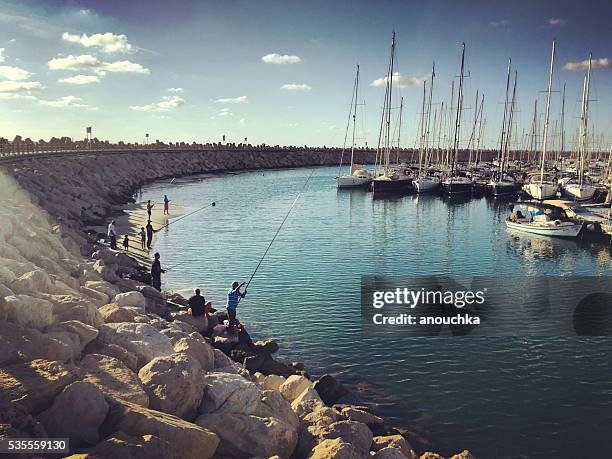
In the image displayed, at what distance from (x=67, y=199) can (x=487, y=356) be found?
31.1 meters

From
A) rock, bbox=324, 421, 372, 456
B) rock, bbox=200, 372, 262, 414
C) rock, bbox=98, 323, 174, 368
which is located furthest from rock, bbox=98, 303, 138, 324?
rock, bbox=324, 421, 372, 456

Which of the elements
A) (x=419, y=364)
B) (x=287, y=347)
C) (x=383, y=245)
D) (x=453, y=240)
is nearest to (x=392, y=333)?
(x=419, y=364)

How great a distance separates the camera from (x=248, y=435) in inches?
346

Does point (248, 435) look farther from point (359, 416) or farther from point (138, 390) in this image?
point (359, 416)

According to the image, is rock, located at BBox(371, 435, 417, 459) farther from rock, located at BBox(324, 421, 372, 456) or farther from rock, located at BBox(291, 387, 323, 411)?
rock, located at BBox(291, 387, 323, 411)

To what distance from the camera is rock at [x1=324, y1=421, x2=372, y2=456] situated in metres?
9.59

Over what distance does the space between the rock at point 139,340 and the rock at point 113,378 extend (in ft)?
3.09

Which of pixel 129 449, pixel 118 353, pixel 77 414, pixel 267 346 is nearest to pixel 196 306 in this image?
pixel 267 346

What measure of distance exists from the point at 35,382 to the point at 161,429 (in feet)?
6.28

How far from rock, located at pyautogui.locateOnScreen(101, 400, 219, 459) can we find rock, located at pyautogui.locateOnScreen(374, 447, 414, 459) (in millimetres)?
3251

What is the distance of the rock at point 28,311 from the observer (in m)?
9.71

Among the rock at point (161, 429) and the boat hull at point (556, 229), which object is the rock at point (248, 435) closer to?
the rock at point (161, 429)

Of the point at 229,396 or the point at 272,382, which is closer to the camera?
the point at 229,396

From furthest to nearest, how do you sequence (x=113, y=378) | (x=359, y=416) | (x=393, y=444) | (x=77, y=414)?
(x=359, y=416) < (x=393, y=444) < (x=113, y=378) < (x=77, y=414)
